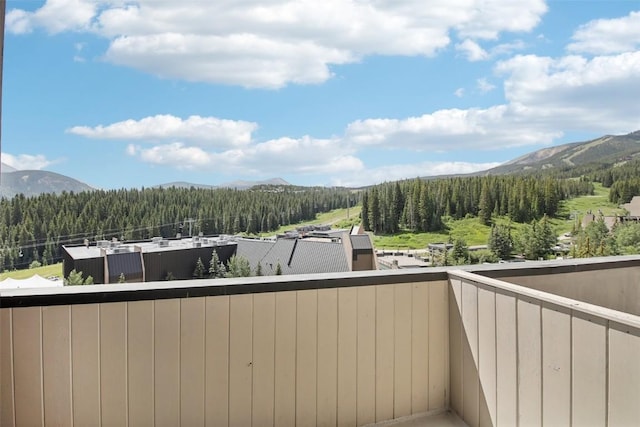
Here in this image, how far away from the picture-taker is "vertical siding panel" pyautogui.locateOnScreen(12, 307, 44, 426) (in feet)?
3.66

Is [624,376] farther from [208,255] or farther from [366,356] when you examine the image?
[208,255]

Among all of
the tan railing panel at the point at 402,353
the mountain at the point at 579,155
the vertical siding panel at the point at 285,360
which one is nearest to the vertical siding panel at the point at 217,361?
the vertical siding panel at the point at 285,360

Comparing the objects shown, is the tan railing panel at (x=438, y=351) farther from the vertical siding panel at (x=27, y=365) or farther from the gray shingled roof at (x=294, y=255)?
the vertical siding panel at (x=27, y=365)

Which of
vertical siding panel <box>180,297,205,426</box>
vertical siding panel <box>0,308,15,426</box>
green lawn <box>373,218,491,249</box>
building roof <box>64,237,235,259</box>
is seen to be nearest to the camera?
vertical siding panel <box>0,308,15,426</box>

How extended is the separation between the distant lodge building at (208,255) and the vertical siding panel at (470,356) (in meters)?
0.51

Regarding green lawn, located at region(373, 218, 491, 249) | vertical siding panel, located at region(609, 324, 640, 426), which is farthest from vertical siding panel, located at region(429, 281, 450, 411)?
green lawn, located at region(373, 218, 491, 249)

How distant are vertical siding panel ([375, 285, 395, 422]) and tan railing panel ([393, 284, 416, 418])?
0.02 meters

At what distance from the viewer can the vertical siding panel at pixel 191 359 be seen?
1.22 metres

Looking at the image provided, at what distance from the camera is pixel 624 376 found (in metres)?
0.84

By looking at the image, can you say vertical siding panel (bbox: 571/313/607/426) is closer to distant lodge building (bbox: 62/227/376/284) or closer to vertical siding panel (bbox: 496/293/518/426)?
vertical siding panel (bbox: 496/293/518/426)

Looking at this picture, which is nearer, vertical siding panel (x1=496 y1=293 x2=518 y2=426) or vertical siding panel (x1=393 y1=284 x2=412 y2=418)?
vertical siding panel (x1=496 y1=293 x2=518 y2=426)

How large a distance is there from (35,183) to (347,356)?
1.60 meters

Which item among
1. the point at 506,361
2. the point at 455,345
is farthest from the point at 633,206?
the point at 506,361

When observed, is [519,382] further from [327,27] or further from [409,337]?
[327,27]
